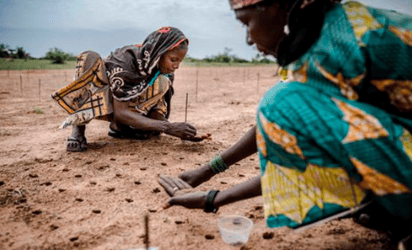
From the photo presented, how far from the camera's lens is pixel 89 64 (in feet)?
10.7

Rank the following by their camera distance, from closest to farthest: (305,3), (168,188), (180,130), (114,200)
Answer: (305,3) → (168,188) → (114,200) → (180,130)

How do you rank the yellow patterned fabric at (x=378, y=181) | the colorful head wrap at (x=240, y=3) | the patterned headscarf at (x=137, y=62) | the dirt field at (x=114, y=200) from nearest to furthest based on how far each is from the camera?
the yellow patterned fabric at (x=378, y=181), the colorful head wrap at (x=240, y=3), the dirt field at (x=114, y=200), the patterned headscarf at (x=137, y=62)

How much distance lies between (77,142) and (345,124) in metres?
2.84

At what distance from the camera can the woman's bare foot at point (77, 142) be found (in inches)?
132

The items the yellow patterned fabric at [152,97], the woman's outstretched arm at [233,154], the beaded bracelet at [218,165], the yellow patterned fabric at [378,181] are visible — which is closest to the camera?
the yellow patterned fabric at [378,181]

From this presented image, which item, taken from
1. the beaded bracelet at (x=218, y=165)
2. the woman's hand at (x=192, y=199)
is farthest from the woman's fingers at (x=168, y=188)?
the beaded bracelet at (x=218, y=165)

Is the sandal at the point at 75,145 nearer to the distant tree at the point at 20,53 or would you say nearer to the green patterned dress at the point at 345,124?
the green patterned dress at the point at 345,124

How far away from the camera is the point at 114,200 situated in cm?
235

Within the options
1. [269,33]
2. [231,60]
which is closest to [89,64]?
[269,33]

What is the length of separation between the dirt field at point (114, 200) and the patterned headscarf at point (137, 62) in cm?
65

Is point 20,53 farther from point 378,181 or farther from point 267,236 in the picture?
point 378,181

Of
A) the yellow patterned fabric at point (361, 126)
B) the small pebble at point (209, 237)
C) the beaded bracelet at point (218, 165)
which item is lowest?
the small pebble at point (209, 237)

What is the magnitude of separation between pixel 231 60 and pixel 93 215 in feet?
132

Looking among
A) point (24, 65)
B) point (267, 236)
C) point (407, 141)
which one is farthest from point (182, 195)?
point (24, 65)
